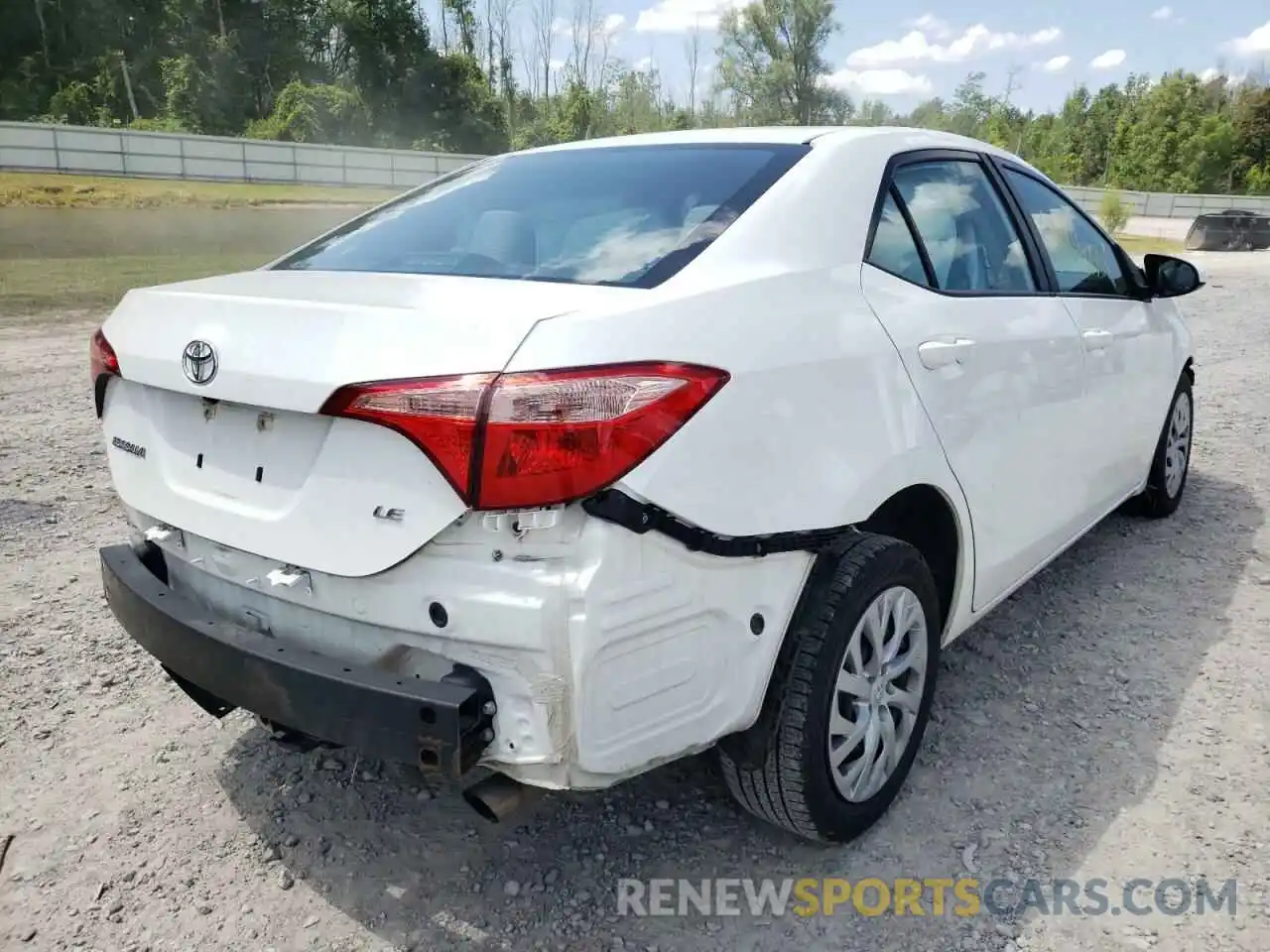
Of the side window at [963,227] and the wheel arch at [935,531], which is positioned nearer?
the wheel arch at [935,531]

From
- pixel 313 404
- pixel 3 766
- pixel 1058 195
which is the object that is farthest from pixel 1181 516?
pixel 3 766

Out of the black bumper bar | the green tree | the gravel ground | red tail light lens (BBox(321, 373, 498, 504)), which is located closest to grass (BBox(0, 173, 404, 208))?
the gravel ground

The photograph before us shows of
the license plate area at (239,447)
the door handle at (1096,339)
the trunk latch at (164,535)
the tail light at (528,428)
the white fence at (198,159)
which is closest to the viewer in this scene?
the tail light at (528,428)

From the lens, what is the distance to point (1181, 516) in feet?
16.2

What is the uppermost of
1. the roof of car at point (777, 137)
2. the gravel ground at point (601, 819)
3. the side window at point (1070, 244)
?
the roof of car at point (777, 137)

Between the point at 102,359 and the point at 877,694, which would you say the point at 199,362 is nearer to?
the point at 102,359

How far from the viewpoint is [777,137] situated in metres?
2.69

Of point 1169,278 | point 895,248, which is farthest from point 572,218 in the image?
point 1169,278

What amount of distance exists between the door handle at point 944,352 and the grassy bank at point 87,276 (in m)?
10.5

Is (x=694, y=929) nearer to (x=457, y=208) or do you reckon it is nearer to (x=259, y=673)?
(x=259, y=673)

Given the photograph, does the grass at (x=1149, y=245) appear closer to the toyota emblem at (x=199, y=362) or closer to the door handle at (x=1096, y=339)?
the door handle at (x=1096, y=339)

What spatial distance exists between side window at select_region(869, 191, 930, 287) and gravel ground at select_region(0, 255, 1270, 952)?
137cm

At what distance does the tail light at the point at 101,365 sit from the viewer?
237 cm

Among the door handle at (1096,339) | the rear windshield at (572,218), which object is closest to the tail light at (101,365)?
the rear windshield at (572,218)
